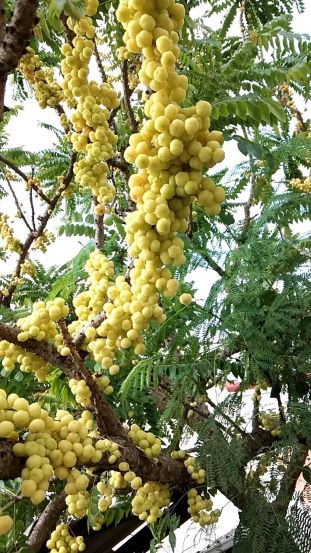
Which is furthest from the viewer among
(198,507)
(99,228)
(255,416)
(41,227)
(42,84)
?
(41,227)

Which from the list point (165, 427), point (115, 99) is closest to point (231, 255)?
point (165, 427)

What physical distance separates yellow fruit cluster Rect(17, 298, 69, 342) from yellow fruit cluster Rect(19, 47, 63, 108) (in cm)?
149

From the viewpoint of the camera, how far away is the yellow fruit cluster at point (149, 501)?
167cm

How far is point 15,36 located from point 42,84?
1.55 metres

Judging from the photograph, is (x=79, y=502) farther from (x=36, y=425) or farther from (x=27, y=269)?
(x=27, y=269)

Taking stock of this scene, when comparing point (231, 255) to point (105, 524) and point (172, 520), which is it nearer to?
point (172, 520)

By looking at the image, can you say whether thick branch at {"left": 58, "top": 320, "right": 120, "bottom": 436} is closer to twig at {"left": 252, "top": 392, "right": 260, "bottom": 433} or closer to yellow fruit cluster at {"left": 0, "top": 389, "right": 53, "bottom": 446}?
yellow fruit cluster at {"left": 0, "top": 389, "right": 53, "bottom": 446}

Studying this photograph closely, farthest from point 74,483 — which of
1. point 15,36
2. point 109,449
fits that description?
point 15,36

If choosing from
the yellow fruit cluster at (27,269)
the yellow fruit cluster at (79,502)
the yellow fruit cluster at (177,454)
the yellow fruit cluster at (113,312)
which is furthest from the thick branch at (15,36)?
the yellow fruit cluster at (27,269)

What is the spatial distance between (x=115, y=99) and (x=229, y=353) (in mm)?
1328

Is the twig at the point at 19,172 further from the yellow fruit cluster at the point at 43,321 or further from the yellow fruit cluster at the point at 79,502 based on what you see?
the yellow fruit cluster at the point at 79,502

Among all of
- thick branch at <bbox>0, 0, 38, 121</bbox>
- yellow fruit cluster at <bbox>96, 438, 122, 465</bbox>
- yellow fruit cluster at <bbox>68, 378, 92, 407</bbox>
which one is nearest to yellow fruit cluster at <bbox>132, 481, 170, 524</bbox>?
yellow fruit cluster at <bbox>96, 438, 122, 465</bbox>

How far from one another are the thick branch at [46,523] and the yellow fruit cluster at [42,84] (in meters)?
2.12

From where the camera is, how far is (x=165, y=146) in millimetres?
898
